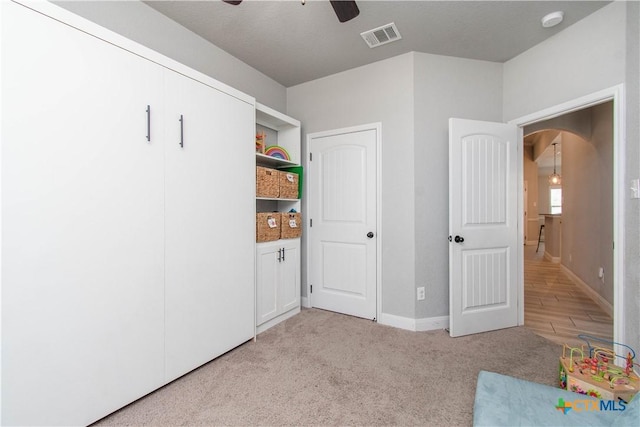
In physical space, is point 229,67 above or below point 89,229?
above

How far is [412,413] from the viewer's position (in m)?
1.58

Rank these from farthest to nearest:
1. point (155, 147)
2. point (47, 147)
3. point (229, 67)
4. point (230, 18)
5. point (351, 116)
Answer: point (351, 116) < point (229, 67) < point (230, 18) < point (155, 147) < point (47, 147)

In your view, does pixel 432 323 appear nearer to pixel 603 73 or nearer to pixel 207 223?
pixel 207 223

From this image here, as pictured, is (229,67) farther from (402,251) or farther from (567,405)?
(567,405)

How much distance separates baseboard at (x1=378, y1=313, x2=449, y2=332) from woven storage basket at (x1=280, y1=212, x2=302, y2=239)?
4.24ft

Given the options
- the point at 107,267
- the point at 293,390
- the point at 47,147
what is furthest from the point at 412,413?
the point at 47,147

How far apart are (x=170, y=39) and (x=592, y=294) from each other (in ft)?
17.8

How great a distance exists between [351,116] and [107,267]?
2.53 metres

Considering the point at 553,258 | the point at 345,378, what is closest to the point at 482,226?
the point at 345,378

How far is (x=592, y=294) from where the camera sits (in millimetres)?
3562

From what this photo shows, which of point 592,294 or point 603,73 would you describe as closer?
point 603,73

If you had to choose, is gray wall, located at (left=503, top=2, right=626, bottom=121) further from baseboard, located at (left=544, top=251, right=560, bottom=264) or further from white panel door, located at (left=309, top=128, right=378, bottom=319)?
baseboard, located at (left=544, top=251, right=560, bottom=264)

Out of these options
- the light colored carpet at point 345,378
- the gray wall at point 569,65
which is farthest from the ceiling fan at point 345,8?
the light colored carpet at point 345,378

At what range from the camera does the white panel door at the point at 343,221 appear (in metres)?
2.95
